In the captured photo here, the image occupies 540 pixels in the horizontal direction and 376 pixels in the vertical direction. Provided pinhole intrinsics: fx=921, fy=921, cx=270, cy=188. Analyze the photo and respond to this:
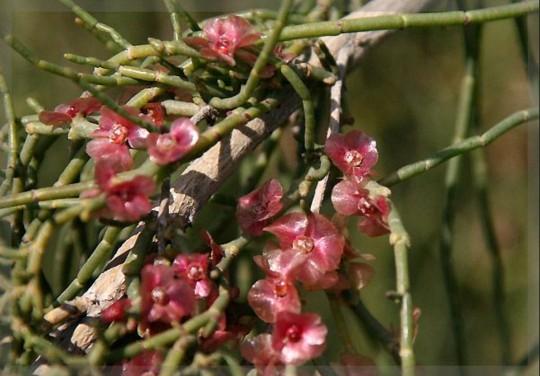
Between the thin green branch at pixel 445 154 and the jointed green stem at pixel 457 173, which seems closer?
the thin green branch at pixel 445 154

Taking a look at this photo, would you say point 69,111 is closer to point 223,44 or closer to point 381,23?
point 223,44

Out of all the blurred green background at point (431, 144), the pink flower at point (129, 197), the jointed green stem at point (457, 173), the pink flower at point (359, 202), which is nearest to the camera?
the pink flower at point (129, 197)

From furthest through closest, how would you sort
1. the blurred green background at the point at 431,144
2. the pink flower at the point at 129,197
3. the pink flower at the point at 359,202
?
the blurred green background at the point at 431,144 < the pink flower at the point at 359,202 < the pink flower at the point at 129,197

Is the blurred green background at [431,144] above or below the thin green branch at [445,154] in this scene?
below

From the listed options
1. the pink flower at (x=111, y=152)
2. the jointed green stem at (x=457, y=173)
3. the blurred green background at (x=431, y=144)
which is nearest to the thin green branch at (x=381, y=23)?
the pink flower at (x=111, y=152)

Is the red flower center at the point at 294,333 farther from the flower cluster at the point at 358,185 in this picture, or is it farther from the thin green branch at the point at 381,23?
the thin green branch at the point at 381,23

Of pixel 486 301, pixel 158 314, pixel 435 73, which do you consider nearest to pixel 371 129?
pixel 435 73

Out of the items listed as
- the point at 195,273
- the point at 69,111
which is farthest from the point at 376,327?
the point at 69,111
